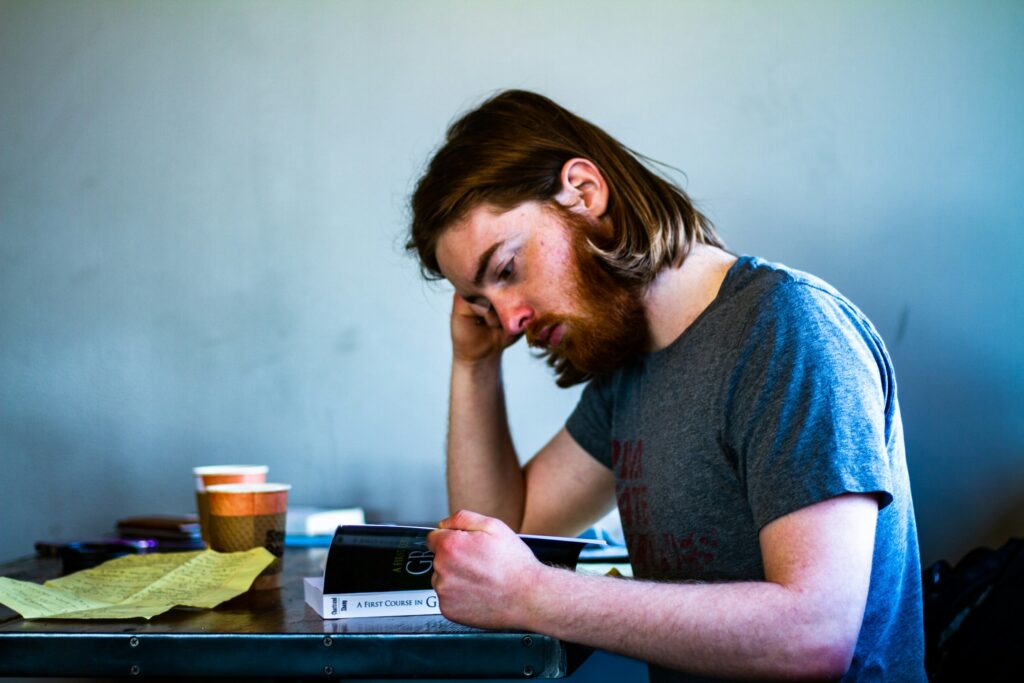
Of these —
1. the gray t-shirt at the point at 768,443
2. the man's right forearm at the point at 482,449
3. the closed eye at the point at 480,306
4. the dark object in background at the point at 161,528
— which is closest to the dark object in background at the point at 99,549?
the dark object in background at the point at 161,528

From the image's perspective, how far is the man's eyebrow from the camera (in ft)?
3.90

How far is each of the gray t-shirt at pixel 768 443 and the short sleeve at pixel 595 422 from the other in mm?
156

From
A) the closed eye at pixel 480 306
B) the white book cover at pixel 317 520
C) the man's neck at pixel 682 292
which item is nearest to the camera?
the man's neck at pixel 682 292

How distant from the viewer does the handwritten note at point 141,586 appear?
970 millimetres

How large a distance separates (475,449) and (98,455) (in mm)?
909

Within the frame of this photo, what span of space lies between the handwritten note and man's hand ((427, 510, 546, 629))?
10.7 inches

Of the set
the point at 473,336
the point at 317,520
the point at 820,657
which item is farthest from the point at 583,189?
the point at 317,520

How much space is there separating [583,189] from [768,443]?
1.54 feet

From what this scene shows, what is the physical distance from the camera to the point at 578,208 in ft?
4.01

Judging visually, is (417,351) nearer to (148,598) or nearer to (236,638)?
(148,598)

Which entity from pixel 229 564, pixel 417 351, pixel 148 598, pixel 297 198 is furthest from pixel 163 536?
pixel 297 198

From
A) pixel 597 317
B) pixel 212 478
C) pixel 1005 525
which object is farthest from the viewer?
pixel 1005 525

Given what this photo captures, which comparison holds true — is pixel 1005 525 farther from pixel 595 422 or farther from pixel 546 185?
pixel 546 185

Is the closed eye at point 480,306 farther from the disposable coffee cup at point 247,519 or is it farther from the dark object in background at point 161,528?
the dark object in background at point 161,528
